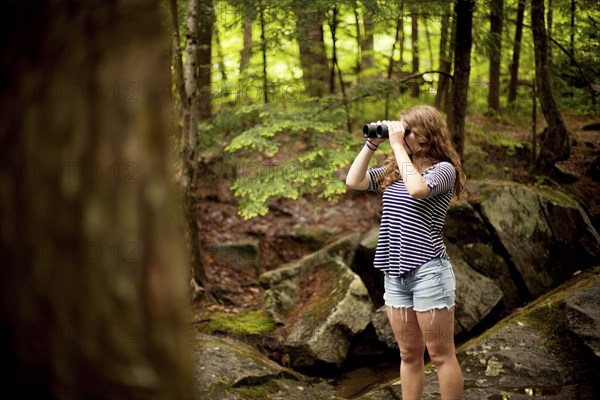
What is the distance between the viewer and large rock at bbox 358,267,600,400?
168 inches

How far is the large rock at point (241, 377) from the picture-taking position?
14.2 feet

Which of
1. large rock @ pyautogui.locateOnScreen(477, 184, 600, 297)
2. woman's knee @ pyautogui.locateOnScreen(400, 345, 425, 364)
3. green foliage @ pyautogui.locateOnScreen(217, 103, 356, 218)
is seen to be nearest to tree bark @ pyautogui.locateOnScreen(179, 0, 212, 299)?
green foliage @ pyautogui.locateOnScreen(217, 103, 356, 218)

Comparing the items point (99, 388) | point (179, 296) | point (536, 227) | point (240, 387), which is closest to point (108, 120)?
point (179, 296)

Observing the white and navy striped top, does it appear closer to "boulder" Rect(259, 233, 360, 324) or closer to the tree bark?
"boulder" Rect(259, 233, 360, 324)

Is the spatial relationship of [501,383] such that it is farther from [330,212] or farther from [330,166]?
[330,212]

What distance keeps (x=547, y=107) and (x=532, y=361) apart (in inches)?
198

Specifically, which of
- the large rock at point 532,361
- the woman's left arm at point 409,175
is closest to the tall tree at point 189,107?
the large rock at point 532,361

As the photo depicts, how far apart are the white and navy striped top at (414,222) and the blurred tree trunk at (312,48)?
3.91m

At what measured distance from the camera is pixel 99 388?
3.94ft

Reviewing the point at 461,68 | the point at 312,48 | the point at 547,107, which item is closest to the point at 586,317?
the point at 461,68

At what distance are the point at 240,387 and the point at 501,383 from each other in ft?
7.20

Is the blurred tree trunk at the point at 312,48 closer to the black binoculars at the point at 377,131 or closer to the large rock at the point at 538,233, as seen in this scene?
the large rock at the point at 538,233

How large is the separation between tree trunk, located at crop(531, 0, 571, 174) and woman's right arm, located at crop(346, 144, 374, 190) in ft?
19.2

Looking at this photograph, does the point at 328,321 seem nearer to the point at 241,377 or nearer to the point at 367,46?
the point at 241,377
